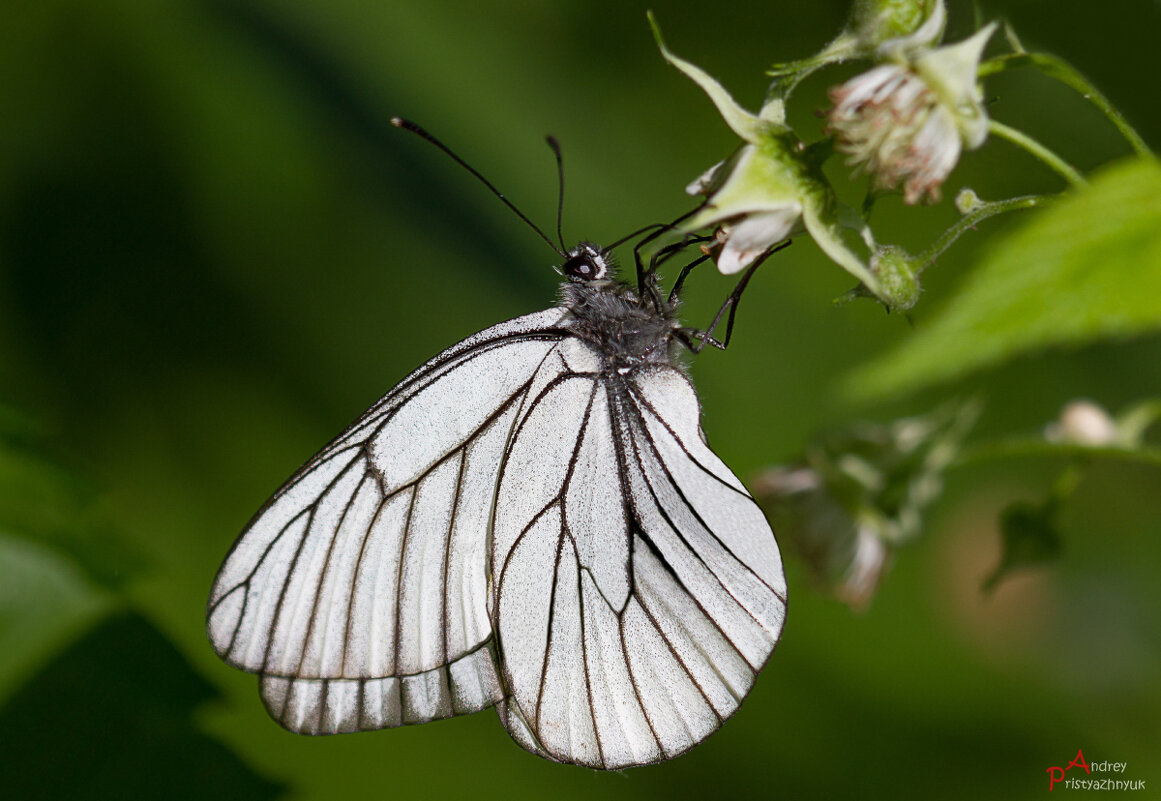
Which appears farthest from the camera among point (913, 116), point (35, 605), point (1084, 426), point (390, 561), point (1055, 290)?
point (35, 605)

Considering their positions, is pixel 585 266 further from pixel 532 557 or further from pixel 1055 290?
pixel 1055 290

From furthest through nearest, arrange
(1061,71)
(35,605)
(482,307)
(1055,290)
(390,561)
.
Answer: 1. (482,307)
2. (35,605)
3. (390,561)
4. (1061,71)
5. (1055,290)

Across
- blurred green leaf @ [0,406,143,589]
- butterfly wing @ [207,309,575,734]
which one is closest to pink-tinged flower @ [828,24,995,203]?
butterfly wing @ [207,309,575,734]

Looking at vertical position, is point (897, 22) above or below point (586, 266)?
below

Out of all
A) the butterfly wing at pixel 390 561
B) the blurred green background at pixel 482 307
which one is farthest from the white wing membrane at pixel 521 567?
the blurred green background at pixel 482 307

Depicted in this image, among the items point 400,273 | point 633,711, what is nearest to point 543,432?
point 633,711

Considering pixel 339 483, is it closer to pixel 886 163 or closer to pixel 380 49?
pixel 886 163

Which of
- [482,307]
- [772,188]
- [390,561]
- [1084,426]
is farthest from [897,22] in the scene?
[482,307]
